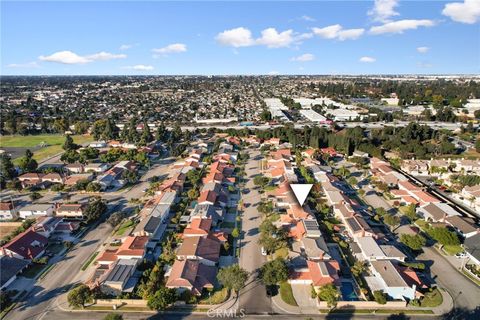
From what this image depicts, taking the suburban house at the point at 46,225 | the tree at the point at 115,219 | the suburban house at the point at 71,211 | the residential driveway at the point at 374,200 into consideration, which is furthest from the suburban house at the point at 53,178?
the residential driveway at the point at 374,200

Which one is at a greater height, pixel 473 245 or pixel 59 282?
pixel 473 245

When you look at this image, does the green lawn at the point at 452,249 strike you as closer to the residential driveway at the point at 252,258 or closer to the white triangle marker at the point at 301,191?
the white triangle marker at the point at 301,191

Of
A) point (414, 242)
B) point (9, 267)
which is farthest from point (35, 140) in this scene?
point (414, 242)

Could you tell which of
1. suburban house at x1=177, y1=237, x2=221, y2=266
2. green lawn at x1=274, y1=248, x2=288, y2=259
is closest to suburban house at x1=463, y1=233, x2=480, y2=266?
green lawn at x1=274, y1=248, x2=288, y2=259

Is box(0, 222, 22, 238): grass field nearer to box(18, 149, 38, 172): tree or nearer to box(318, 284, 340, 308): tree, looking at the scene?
box(18, 149, 38, 172): tree

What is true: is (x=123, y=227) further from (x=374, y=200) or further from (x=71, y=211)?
(x=374, y=200)

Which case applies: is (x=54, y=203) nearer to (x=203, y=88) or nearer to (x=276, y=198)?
(x=276, y=198)

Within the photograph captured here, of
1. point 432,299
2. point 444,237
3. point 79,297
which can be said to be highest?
point 444,237
